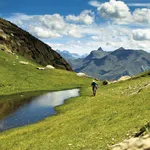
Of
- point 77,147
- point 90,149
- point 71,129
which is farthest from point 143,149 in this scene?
point 71,129

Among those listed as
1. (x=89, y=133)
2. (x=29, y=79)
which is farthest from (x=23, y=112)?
(x=29, y=79)

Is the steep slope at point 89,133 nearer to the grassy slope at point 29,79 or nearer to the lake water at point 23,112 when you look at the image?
the lake water at point 23,112

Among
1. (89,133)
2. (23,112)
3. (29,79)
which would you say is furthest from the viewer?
(29,79)

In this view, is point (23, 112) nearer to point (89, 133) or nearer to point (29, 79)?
point (89, 133)

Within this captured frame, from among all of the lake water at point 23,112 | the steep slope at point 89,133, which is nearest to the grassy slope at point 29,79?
the lake water at point 23,112

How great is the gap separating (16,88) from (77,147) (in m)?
84.0

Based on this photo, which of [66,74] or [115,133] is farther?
[66,74]

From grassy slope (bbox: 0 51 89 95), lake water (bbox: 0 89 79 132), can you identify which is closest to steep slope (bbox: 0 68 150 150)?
lake water (bbox: 0 89 79 132)

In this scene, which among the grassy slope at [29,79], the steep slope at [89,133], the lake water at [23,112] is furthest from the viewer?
the grassy slope at [29,79]

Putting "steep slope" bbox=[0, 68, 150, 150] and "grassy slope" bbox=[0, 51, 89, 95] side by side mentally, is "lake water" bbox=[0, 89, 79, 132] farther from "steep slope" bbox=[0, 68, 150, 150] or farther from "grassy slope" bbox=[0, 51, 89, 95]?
"grassy slope" bbox=[0, 51, 89, 95]

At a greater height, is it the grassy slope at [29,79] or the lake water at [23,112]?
the grassy slope at [29,79]

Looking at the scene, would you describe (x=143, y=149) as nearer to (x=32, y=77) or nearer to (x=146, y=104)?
(x=146, y=104)

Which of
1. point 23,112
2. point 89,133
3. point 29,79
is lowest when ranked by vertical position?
point 23,112

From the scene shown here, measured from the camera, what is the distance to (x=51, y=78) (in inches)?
5477
